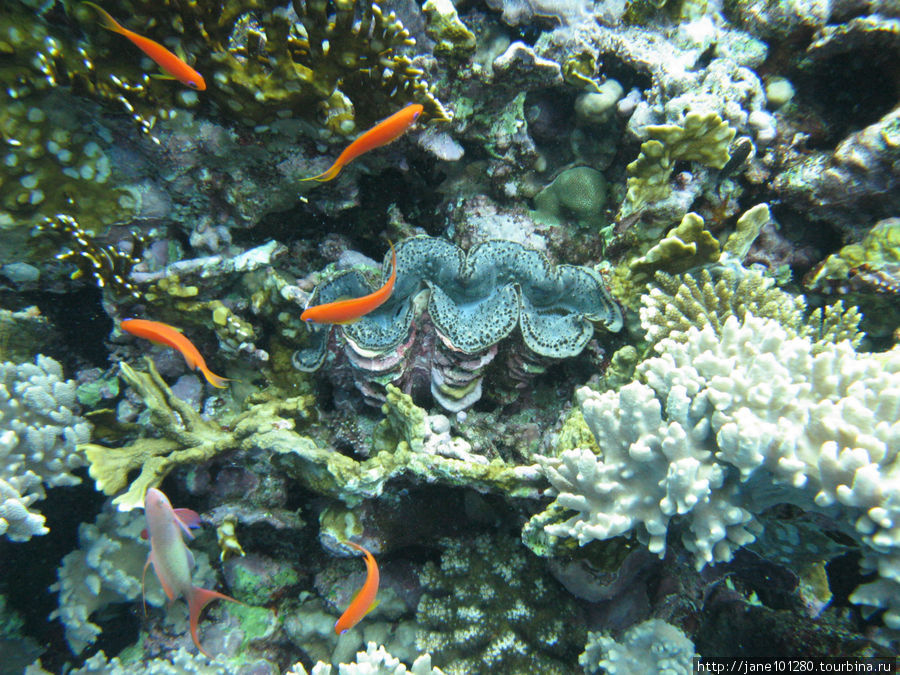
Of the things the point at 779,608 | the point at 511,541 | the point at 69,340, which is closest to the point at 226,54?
the point at 69,340

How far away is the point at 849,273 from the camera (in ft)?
8.77

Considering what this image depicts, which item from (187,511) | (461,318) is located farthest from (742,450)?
(187,511)

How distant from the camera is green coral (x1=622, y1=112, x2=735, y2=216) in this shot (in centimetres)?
266

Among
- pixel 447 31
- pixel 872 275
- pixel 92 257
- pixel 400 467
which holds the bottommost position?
pixel 400 467

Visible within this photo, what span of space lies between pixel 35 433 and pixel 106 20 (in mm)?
2307

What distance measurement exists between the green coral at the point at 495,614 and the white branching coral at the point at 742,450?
100 cm

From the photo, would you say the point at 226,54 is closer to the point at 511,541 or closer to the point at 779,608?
the point at 511,541

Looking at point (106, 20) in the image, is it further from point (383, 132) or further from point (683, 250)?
point (683, 250)

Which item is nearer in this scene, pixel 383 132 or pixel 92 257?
pixel 383 132

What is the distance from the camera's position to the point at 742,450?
1697mm

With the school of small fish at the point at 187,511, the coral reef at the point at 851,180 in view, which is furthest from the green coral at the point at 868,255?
the school of small fish at the point at 187,511

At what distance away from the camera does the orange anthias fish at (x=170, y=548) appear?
2.07 m

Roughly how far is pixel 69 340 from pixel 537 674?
3.87 m

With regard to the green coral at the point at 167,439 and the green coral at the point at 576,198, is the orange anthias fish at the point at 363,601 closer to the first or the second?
the green coral at the point at 167,439
